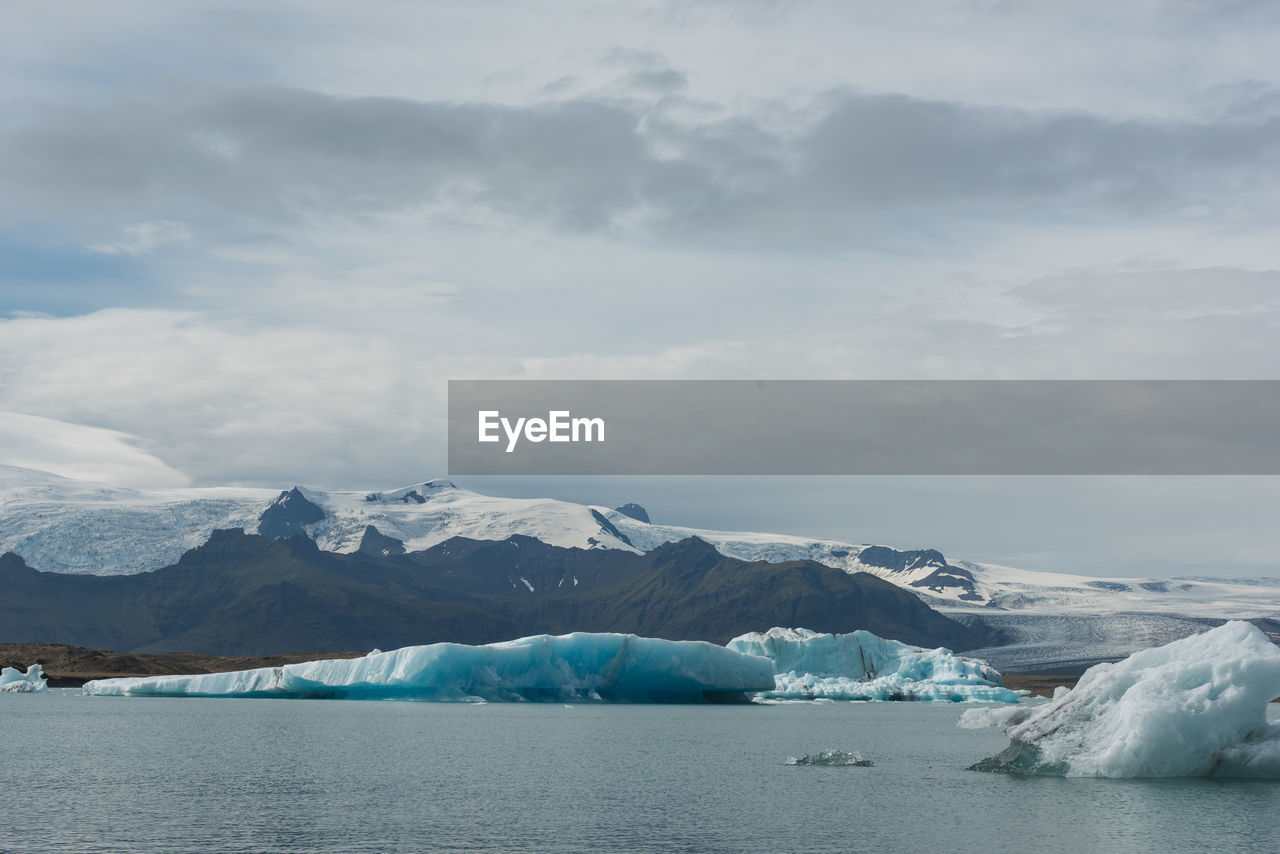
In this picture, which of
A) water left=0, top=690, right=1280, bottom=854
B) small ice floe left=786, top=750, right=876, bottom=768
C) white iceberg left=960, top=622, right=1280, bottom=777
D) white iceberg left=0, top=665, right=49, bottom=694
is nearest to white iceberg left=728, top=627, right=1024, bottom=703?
water left=0, top=690, right=1280, bottom=854

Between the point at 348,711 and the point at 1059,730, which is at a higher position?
the point at 1059,730

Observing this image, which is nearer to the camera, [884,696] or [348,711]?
[348,711]

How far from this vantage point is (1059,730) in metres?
34.4

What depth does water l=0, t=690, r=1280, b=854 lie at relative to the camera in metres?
25.1

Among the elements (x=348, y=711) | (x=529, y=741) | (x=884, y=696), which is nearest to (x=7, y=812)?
(x=529, y=741)

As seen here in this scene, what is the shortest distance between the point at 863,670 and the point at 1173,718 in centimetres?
8800

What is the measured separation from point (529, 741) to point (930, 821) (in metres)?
25.8

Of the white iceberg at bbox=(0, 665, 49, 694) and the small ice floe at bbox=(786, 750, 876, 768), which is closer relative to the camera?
the small ice floe at bbox=(786, 750, 876, 768)

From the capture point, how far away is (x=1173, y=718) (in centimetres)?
3231

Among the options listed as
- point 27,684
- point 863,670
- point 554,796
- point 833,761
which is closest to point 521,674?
point 833,761

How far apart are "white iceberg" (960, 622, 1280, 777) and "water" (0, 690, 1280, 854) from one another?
0.82 meters

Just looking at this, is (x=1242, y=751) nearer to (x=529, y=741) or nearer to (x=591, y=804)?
(x=591, y=804)

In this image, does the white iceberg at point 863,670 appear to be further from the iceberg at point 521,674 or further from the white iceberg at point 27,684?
the white iceberg at point 27,684

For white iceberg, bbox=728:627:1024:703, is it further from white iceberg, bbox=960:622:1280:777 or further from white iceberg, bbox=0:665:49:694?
white iceberg, bbox=960:622:1280:777
